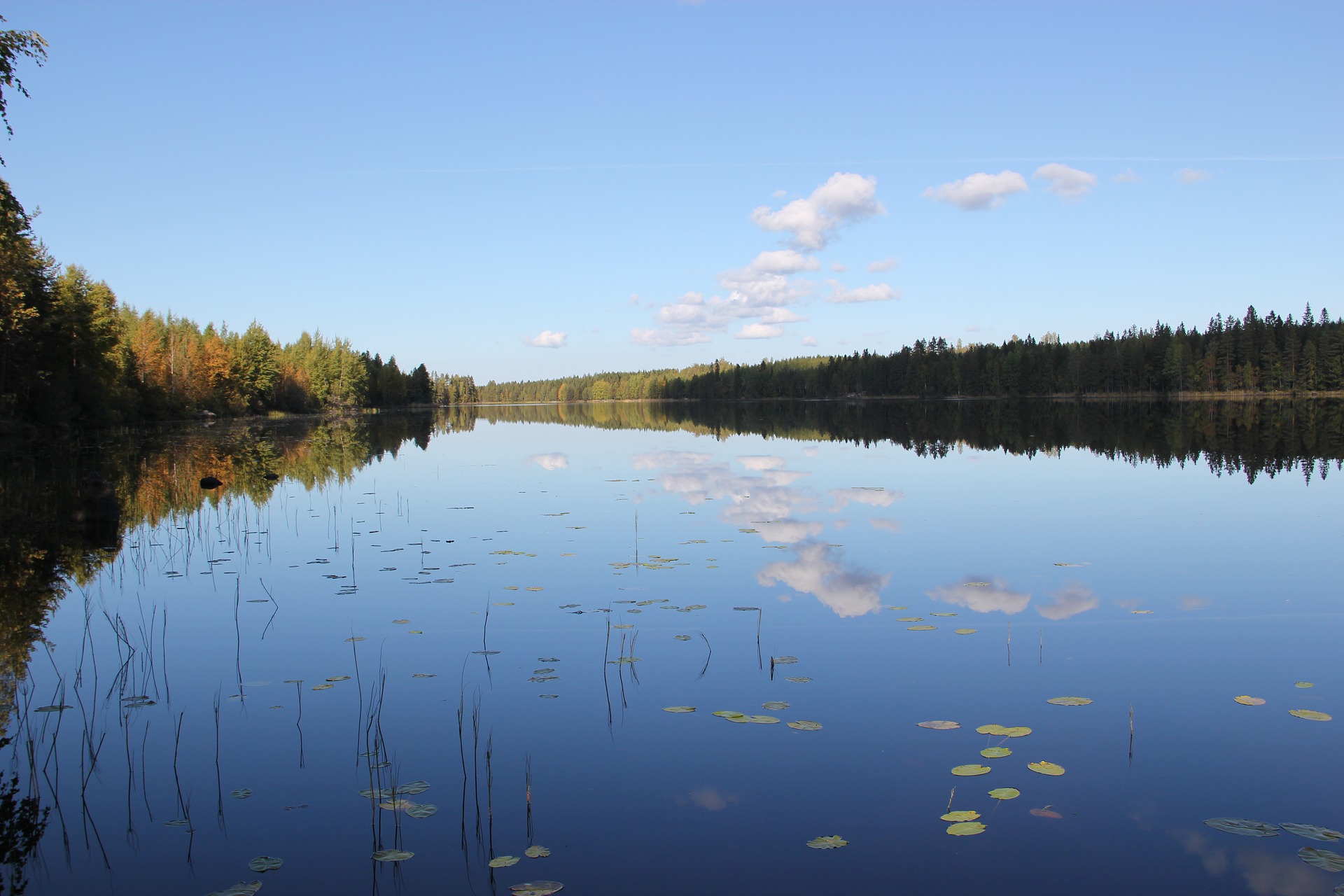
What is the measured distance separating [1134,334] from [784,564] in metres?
153

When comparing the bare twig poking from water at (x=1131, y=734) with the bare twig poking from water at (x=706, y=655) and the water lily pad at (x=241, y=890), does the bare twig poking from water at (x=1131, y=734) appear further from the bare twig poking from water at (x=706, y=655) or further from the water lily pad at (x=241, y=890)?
the water lily pad at (x=241, y=890)

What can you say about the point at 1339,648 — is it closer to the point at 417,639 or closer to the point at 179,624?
the point at 417,639

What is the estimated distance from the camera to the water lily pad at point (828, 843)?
203 inches

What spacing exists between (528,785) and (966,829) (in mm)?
2983

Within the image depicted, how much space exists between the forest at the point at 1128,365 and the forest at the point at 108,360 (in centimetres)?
9634

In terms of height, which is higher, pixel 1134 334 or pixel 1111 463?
pixel 1134 334

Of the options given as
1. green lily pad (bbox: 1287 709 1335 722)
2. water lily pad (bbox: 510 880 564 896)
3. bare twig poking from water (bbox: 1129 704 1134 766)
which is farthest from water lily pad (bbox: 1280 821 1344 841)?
water lily pad (bbox: 510 880 564 896)

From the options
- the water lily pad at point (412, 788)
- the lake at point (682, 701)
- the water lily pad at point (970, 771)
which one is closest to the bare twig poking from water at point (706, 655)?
the lake at point (682, 701)

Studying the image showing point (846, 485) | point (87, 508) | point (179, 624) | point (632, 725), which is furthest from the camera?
point (846, 485)

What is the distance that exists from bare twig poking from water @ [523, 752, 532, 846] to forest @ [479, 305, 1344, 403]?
404 feet

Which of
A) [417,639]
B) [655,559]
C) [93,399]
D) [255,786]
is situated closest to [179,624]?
[417,639]

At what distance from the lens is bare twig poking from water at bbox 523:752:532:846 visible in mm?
5425

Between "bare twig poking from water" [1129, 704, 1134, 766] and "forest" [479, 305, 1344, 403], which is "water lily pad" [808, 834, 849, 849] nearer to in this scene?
"bare twig poking from water" [1129, 704, 1134, 766]

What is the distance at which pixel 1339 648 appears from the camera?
8.85 metres
